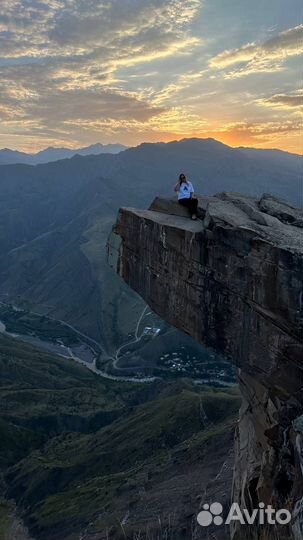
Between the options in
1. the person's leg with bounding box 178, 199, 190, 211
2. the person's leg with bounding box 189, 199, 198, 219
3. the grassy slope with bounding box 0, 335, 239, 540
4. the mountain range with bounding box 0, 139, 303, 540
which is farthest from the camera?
the grassy slope with bounding box 0, 335, 239, 540

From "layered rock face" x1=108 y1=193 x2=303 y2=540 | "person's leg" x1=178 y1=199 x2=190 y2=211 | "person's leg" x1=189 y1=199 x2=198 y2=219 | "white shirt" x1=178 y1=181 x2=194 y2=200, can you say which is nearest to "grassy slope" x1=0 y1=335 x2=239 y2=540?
"layered rock face" x1=108 y1=193 x2=303 y2=540

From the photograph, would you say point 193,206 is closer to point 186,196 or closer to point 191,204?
point 191,204

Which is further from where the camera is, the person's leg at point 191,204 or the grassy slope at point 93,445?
the grassy slope at point 93,445

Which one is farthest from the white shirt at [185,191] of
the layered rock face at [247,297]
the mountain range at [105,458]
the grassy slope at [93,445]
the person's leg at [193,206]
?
the grassy slope at [93,445]

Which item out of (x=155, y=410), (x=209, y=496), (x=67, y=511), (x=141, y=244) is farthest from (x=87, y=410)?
(x=141, y=244)

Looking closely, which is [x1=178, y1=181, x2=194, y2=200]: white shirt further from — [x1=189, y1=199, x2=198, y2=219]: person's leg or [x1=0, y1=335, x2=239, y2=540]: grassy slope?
[x1=0, y1=335, x2=239, y2=540]: grassy slope

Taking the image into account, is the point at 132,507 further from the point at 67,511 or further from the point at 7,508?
the point at 7,508

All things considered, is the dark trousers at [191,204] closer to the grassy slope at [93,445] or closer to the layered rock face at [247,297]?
the layered rock face at [247,297]
